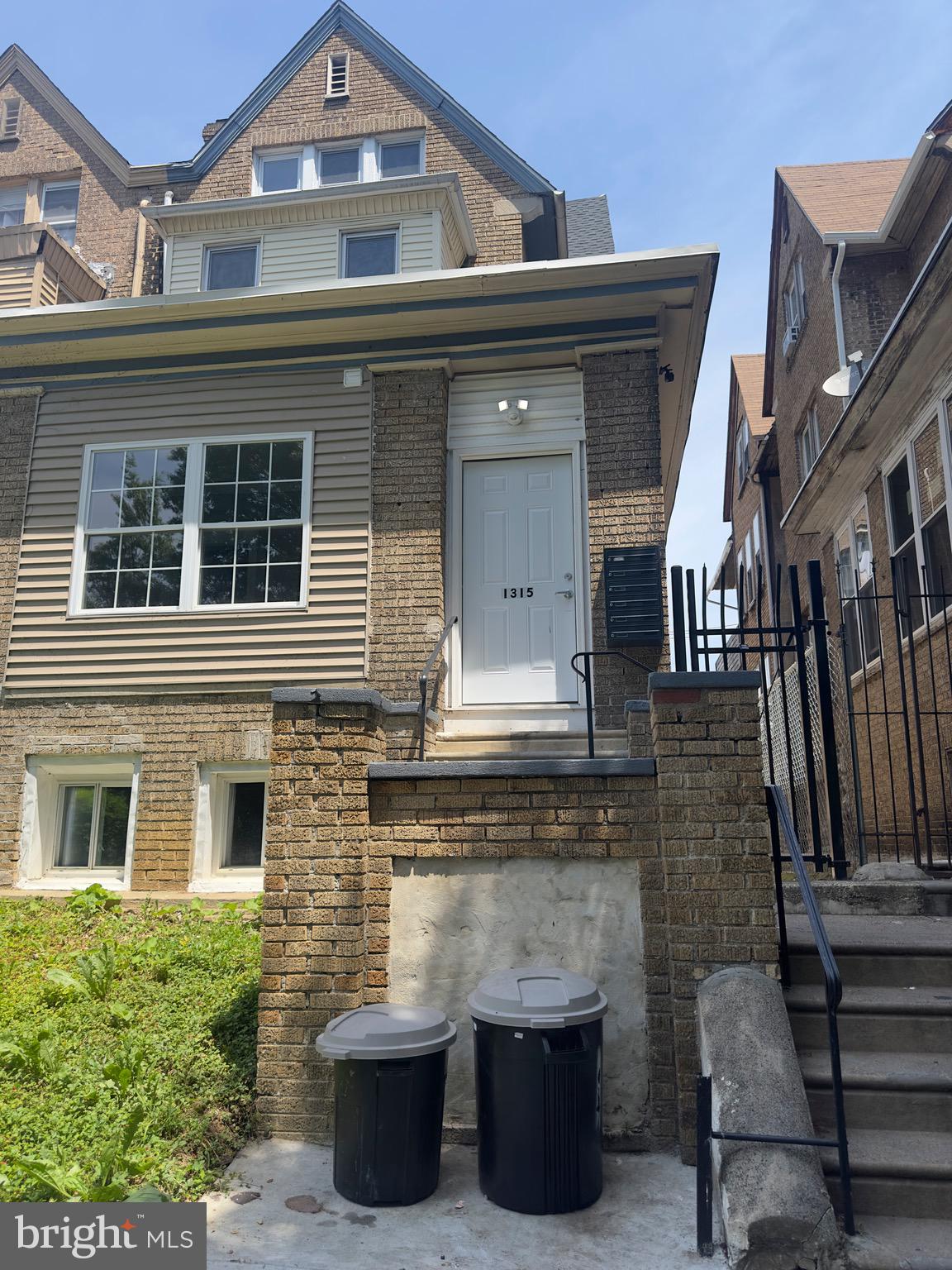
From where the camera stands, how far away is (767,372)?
1939cm

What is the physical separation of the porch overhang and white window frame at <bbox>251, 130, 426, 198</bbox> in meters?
4.67

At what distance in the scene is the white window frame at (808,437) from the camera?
15.7 m

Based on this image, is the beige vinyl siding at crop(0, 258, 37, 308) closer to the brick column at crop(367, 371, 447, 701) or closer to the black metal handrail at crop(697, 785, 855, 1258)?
the brick column at crop(367, 371, 447, 701)

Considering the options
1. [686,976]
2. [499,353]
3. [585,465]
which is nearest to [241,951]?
[686,976]

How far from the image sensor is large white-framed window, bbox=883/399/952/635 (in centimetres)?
912

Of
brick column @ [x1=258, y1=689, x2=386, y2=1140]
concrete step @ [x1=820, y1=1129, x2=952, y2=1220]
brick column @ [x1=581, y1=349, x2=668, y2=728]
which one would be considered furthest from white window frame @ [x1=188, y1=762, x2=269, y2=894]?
concrete step @ [x1=820, y1=1129, x2=952, y2=1220]

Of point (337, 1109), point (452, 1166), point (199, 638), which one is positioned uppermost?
point (199, 638)

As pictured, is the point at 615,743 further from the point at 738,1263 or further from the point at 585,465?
the point at 738,1263

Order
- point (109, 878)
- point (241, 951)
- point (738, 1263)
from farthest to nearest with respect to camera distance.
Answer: point (109, 878)
point (241, 951)
point (738, 1263)

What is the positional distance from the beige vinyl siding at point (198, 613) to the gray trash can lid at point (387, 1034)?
4635mm

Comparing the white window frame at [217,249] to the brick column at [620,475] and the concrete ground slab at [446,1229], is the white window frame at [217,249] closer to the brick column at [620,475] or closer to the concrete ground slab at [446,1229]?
the brick column at [620,475]

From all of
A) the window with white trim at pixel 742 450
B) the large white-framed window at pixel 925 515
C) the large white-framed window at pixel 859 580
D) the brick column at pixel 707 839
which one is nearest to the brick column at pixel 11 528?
the brick column at pixel 707 839

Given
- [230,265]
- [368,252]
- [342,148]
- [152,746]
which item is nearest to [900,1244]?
[152,746]

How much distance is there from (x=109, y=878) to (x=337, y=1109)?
5.28 metres
